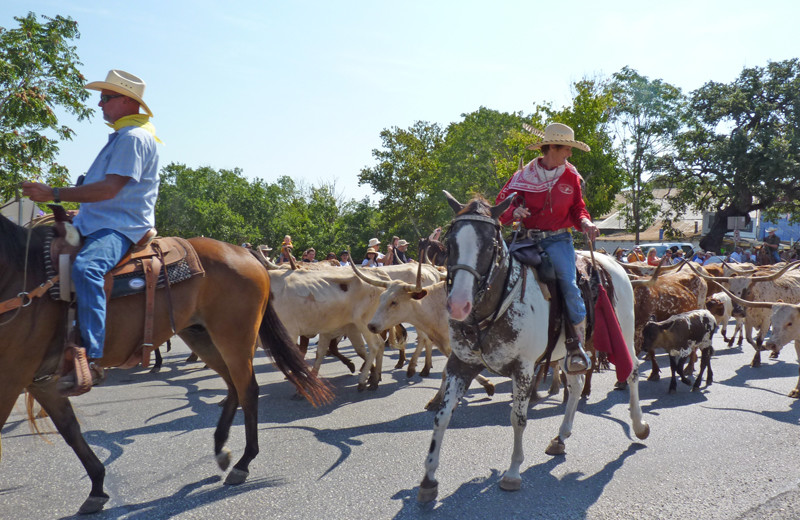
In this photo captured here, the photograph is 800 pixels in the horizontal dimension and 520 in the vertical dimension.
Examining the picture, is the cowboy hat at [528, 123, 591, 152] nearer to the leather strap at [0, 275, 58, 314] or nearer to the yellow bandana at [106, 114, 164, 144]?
the yellow bandana at [106, 114, 164, 144]

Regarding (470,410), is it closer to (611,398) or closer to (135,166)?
(611,398)

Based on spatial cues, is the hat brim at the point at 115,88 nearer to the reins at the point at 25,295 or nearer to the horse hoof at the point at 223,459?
the reins at the point at 25,295

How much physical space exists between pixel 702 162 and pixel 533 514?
4161 centimetres

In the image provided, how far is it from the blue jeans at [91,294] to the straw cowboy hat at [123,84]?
1.15m

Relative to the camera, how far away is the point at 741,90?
40.3 metres

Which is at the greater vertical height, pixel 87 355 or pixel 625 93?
pixel 625 93

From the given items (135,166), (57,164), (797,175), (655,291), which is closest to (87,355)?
(135,166)

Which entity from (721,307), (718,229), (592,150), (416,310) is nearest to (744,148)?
(718,229)

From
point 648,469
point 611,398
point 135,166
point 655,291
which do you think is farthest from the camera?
point 655,291

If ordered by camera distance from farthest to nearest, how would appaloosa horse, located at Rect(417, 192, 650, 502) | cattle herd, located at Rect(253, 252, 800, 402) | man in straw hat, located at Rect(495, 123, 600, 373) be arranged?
cattle herd, located at Rect(253, 252, 800, 402)
man in straw hat, located at Rect(495, 123, 600, 373)
appaloosa horse, located at Rect(417, 192, 650, 502)

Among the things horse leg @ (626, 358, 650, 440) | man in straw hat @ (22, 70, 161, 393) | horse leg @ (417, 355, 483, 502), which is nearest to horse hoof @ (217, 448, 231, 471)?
man in straw hat @ (22, 70, 161, 393)

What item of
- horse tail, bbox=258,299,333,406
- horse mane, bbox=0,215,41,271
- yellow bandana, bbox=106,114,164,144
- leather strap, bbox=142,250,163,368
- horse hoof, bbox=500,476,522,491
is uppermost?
yellow bandana, bbox=106,114,164,144

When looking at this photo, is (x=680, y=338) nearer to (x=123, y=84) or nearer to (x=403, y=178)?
(x=123, y=84)

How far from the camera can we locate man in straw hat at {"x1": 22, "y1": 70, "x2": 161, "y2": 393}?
13.0 ft
